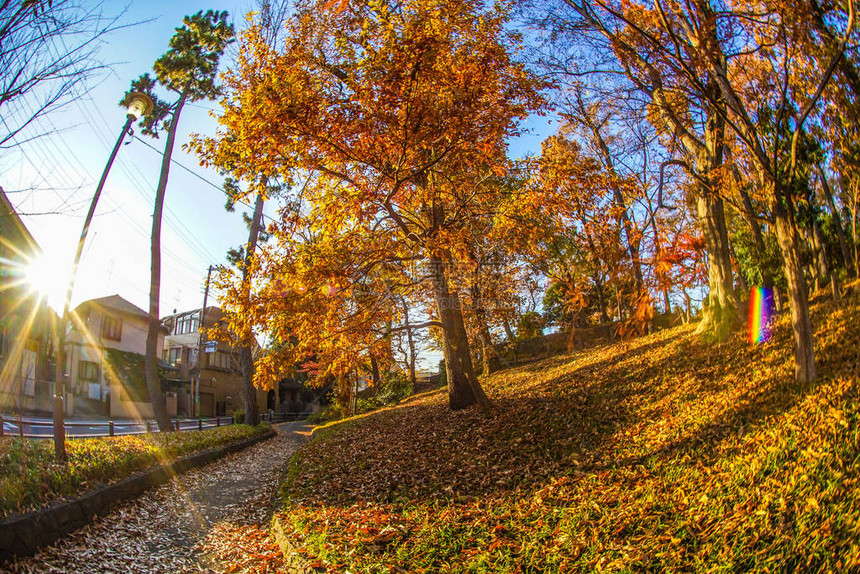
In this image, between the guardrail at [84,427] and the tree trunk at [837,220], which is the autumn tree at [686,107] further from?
the guardrail at [84,427]

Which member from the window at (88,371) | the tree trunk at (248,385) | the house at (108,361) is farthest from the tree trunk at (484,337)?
the window at (88,371)

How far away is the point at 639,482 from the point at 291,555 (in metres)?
3.91

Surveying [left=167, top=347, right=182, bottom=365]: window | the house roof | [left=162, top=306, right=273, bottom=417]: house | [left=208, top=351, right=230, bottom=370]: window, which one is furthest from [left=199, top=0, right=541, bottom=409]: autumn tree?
[left=167, top=347, right=182, bottom=365]: window

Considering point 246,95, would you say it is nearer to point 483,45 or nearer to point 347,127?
point 347,127

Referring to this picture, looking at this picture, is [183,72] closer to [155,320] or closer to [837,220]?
[155,320]

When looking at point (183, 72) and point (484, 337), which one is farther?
point (484, 337)

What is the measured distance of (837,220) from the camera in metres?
11.5

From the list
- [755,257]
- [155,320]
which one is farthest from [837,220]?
[155,320]

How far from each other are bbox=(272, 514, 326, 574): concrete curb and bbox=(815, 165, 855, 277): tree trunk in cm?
1337

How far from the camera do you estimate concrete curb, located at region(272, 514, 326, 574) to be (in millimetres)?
4633

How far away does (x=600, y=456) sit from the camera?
6.27 meters

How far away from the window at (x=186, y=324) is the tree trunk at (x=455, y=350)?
42692 millimetres

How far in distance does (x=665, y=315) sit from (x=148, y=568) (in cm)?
2743

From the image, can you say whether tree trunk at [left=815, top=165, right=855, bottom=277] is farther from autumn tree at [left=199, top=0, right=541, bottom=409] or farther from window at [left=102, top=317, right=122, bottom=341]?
window at [left=102, top=317, right=122, bottom=341]
